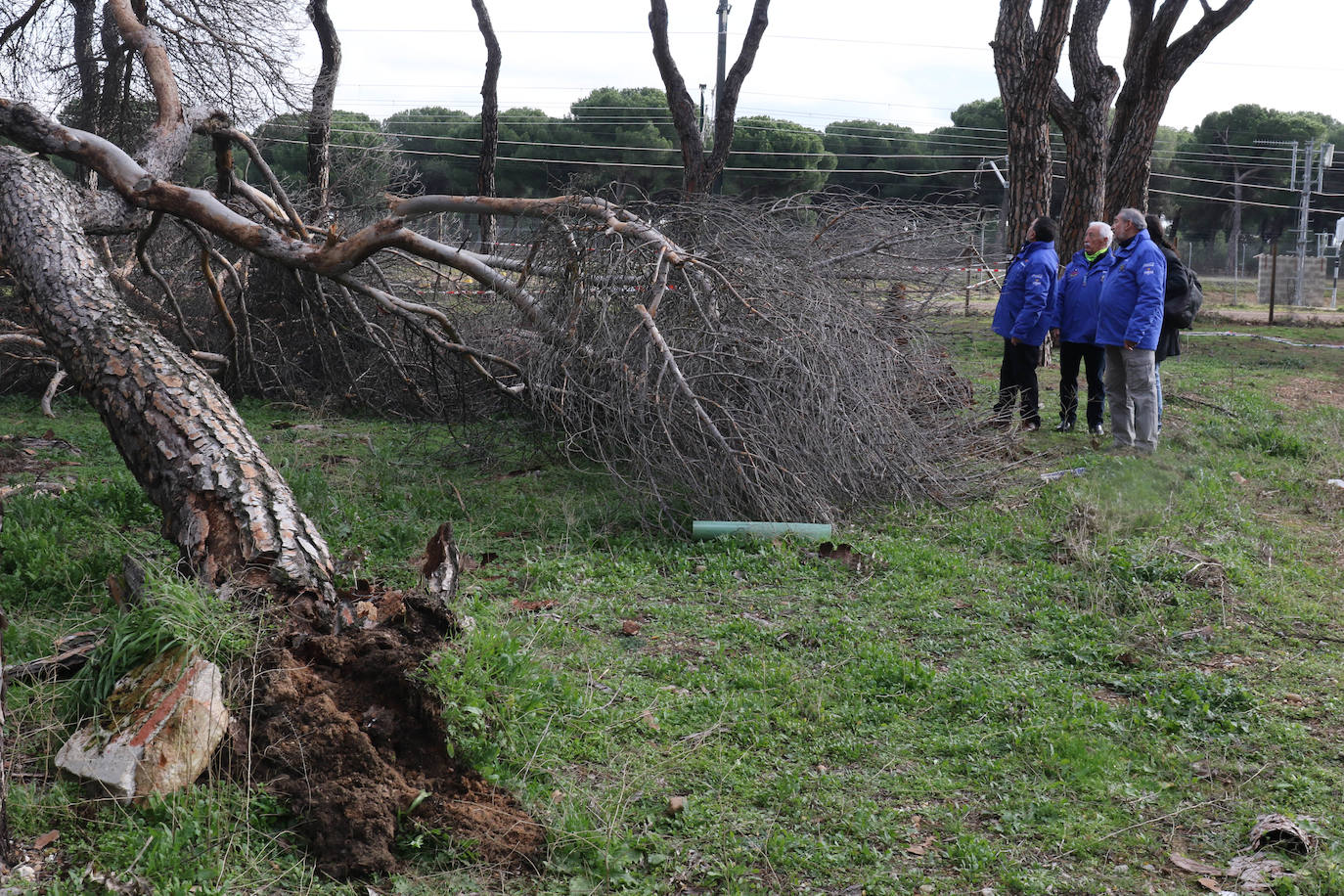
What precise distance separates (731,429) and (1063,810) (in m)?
3.20

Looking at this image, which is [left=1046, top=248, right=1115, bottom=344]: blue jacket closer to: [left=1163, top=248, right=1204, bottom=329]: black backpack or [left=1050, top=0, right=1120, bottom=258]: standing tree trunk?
[left=1163, top=248, right=1204, bottom=329]: black backpack

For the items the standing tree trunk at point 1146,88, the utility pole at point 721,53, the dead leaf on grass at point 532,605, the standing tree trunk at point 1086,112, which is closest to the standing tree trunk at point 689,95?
the utility pole at point 721,53

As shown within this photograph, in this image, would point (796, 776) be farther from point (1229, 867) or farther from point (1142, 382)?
point (1142, 382)

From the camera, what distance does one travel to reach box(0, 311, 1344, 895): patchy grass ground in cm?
281

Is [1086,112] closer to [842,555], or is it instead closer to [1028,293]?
[1028,293]

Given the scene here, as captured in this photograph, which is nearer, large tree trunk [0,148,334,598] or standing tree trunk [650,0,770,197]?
large tree trunk [0,148,334,598]

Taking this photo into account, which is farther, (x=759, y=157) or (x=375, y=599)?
(x=759, y=157)

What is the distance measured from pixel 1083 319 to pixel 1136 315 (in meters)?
0.75

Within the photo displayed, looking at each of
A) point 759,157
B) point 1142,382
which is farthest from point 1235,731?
point 759,157

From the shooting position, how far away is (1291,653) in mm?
4246

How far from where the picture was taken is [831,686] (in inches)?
154

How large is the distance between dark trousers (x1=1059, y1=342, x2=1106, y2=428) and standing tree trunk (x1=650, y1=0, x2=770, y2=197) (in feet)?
21.0

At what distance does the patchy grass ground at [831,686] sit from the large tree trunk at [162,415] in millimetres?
373

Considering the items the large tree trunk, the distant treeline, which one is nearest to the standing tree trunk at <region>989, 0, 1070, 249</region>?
the large tree trunk
